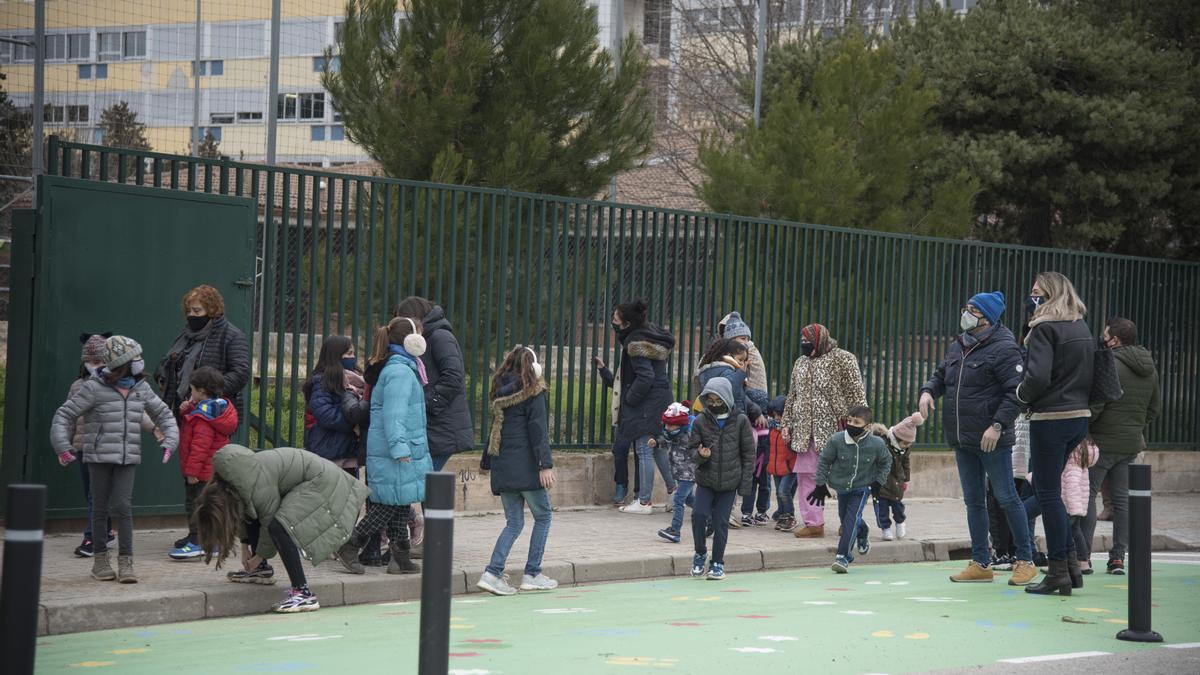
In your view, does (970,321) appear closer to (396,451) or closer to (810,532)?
(810,532)

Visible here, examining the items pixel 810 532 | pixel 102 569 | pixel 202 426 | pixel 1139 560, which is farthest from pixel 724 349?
pixel 102 569

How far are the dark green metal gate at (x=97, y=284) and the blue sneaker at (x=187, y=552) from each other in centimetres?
95

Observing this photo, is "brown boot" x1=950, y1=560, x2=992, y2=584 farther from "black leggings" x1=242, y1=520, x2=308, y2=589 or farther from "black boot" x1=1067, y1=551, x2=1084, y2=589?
"black leggings" x1=242, y1=520, x2=308, y2=589

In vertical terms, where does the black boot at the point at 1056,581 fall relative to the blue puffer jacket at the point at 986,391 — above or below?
below

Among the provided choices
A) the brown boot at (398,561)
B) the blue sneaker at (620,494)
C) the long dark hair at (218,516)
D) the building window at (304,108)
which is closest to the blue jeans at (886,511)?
the blue sneaker at (620,494)

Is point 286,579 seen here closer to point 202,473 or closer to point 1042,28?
point 202,473

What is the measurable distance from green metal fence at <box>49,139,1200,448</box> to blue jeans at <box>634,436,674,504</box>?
2.47ft

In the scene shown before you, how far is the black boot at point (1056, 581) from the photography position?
9.07 metres

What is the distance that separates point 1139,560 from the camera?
24.0 feet

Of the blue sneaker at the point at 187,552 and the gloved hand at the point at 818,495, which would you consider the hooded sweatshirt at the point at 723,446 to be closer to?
the gloved hand at the point at 818,495

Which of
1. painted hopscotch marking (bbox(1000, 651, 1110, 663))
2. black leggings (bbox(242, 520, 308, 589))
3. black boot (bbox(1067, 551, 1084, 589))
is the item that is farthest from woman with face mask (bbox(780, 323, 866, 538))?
black leggings (bbox(242, 520, 308, 589))

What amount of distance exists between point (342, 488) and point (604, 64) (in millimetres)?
8324

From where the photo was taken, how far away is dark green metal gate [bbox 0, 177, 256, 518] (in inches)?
377

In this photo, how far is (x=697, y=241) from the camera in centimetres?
1398
